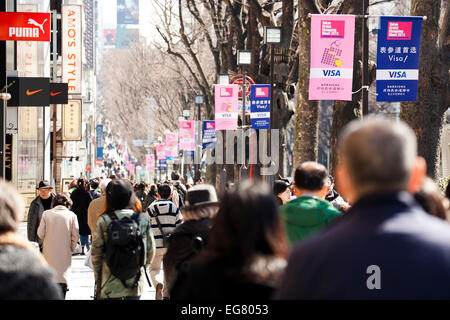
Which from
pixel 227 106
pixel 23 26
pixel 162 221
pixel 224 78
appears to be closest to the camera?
pixel 162 221

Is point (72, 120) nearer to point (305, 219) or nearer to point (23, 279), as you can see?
point (305, 219)

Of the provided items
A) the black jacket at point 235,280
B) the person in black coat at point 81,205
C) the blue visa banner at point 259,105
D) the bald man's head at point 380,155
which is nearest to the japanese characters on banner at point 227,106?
the blue visa banner at point 259,105

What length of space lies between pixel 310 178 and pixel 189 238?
1000 millimetres

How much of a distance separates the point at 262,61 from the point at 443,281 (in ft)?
92.1

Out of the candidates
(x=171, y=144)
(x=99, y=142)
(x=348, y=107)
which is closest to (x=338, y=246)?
(x=348, y=107)

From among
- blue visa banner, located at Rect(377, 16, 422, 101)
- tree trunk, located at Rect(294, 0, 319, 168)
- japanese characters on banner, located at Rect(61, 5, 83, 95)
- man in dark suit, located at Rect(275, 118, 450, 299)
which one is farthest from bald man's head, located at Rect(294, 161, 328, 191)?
japanese characters on banner, located at Rect(61, 5, 83, 95)

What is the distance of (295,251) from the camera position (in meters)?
3.07

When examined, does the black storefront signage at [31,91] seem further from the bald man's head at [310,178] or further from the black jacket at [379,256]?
the black jacket at [379,256]

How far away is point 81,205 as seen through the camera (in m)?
18.5

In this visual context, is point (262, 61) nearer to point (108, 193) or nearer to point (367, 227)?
point (108, 193)

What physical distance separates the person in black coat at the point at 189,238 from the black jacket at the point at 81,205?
11.9 meters

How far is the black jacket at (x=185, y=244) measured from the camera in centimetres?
654
